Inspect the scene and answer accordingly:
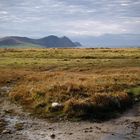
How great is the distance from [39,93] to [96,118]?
21.4 feet

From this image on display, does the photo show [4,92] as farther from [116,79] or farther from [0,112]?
[116,79]

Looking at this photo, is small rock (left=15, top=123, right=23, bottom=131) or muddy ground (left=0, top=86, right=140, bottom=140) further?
small rock (left=15, top=123, right=23, bottom=131)

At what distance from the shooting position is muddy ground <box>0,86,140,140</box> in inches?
766

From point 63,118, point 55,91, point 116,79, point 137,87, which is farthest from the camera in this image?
point 116,79

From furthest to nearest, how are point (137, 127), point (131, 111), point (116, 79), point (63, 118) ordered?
point (116, 79)
point (131, 111)
point (63, 118)
point (137, 127)

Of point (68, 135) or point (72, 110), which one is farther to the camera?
point (72, 110)

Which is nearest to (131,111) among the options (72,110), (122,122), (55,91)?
(122,122)

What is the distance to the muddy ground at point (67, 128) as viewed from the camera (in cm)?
1947

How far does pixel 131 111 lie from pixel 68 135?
22.0ft

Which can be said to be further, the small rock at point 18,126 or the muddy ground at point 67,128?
the small rock at point 18,126

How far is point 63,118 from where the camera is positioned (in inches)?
898

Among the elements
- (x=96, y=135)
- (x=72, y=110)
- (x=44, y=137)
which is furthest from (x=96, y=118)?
(x=44, y=137)

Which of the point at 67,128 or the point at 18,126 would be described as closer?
the point at 67,128

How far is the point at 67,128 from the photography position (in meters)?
21.0
